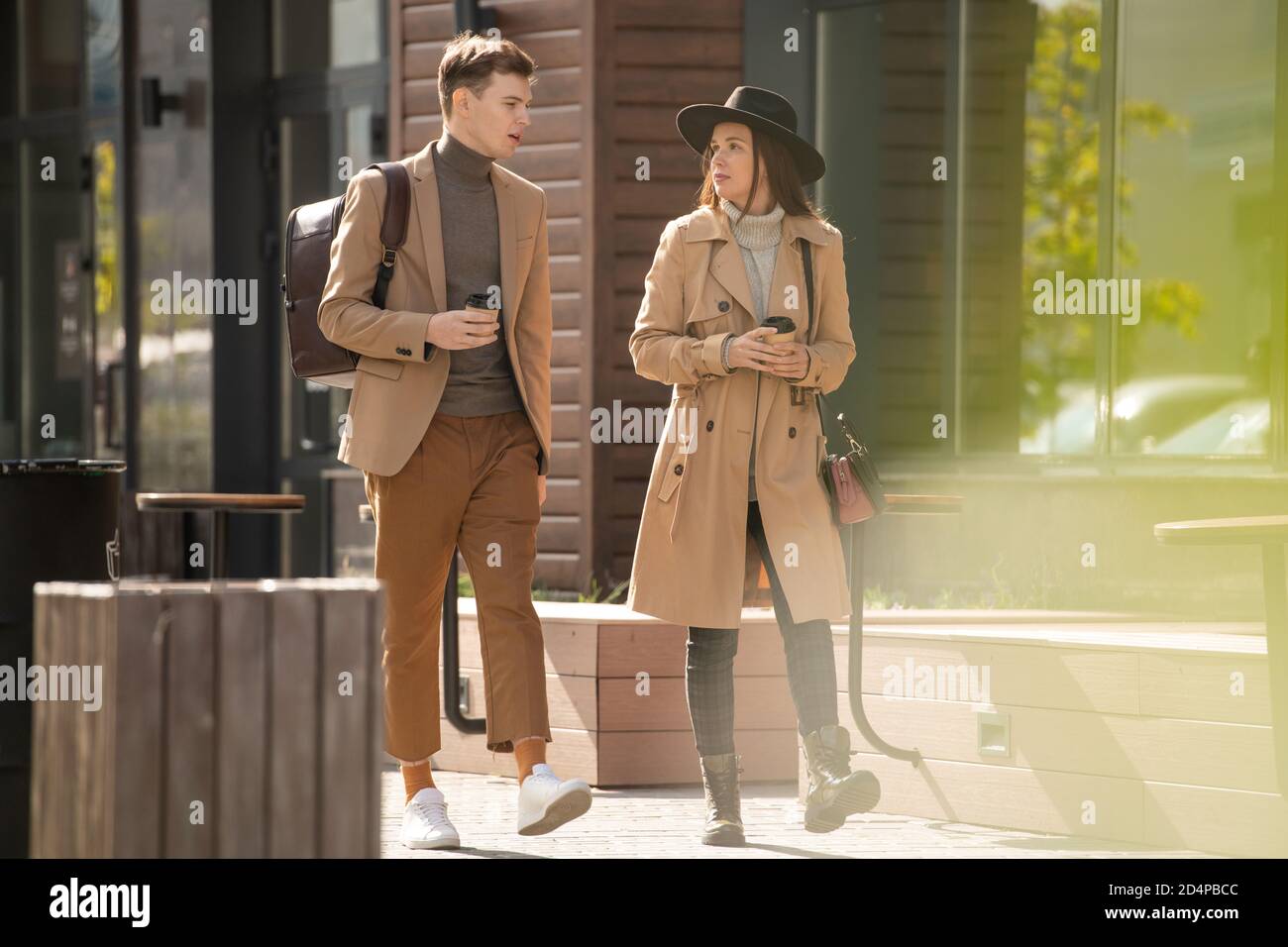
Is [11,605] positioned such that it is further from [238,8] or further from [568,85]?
[238,8]

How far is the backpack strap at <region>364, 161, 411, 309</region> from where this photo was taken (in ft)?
15.5

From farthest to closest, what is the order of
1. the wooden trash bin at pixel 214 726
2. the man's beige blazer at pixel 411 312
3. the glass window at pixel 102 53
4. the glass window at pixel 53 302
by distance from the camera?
the glass window at pixel 53 302 < the glass window at pixel 102 53 < the man's beige blazer at pixel 411 312 < the wooden trash bin at pixel 214 726

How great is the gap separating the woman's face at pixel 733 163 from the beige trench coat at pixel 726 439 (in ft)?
0.30

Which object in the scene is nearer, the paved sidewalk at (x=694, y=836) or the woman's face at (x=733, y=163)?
the paved sidewalk at (x=694, y=836)

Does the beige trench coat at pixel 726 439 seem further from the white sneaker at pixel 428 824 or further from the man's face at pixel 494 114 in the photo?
the white sneaker at pixel 428 824

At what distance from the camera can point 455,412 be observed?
4738mm

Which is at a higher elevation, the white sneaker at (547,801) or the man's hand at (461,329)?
the man's hand at (461,329)

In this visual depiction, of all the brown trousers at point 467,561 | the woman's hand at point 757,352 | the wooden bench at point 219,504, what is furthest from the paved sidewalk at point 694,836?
the woman's hand at point 757,352

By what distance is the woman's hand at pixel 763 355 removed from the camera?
4.75m

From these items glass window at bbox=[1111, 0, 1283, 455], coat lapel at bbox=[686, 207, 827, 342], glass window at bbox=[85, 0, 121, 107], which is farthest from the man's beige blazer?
glass window at bbox=[85, 0, 121, 107]

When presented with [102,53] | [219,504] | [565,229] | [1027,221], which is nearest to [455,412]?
[219,504]

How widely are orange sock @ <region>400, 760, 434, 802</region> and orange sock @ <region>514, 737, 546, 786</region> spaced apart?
0.36 meters
